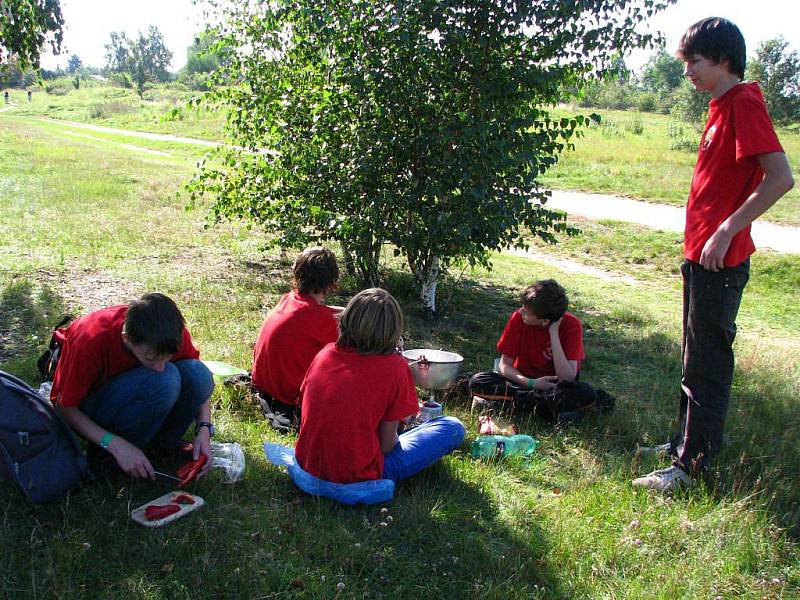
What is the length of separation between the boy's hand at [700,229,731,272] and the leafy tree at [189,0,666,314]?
284 cm

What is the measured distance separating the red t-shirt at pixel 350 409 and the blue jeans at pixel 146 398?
564mm

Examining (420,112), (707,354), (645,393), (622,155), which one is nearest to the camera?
(707,354)

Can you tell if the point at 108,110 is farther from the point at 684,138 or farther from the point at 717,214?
the point at 717,214

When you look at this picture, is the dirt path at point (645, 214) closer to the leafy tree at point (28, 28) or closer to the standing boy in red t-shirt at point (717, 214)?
the leafy tree at point (28, 28)

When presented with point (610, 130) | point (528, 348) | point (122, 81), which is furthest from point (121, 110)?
point (528, 348)

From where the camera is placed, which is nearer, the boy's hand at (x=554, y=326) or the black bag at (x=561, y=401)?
the black bag at (x=561, y=401)

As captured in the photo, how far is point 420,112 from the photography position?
21.0 ft

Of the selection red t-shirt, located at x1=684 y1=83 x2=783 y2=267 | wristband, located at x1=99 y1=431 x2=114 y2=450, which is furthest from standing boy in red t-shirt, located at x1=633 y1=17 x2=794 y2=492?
wristband, located at x1=99 y1=431 x2=114 y2=450

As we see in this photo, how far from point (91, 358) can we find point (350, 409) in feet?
3.79

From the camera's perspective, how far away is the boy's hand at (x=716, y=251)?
10.9 ft

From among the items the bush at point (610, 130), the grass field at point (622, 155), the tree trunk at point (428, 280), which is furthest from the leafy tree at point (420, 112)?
the bush at point (610, 130)

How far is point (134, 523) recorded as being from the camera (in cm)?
296

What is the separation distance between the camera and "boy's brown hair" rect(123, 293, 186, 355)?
9.66 ft

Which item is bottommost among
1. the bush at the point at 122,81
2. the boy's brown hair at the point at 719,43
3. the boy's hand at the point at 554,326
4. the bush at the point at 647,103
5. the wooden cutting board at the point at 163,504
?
the wooden cutting board at the point at 163,504
